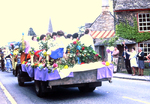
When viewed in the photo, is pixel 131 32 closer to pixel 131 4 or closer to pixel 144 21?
pixel 144 21

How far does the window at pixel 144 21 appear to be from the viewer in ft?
76.7

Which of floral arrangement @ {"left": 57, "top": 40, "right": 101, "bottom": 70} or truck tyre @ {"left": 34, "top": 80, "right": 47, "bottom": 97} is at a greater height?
floral arrangement @ {"left": 57, "top": 40, "right": 101, "bottom": 70}

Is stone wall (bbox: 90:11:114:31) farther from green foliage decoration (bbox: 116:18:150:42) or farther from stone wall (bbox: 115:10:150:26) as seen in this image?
green foliage decoration (bbox: 116:18:150:42)

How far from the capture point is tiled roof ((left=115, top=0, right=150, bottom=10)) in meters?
23.1

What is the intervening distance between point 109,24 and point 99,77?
24585mm

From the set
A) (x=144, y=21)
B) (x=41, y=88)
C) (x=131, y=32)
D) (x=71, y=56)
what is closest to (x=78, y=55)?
(x=71, y=56)

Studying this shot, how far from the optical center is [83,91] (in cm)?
1034

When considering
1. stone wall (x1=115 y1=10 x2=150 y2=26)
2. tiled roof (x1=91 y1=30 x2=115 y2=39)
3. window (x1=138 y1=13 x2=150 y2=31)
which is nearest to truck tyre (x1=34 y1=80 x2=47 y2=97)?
stone wall (x1=115 y1=10 x2=150 y2=26)

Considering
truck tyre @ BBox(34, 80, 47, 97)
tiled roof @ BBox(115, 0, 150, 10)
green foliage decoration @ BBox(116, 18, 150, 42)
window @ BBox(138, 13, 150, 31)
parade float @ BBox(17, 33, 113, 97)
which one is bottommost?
truck tyre @ BBox(34, 80, 47, 97)

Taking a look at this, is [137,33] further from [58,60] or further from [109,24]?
[58,60]

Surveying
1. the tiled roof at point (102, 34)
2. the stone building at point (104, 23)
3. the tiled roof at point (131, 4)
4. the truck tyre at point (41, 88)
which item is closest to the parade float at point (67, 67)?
the truck tyre at point (41, 88)

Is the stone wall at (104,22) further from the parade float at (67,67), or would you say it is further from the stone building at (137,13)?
the parade float at (67,67)

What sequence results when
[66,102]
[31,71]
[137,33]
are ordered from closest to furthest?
[66,102]
[31,71]
[137,33]

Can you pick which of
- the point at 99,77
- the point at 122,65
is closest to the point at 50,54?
the point at 99,77
